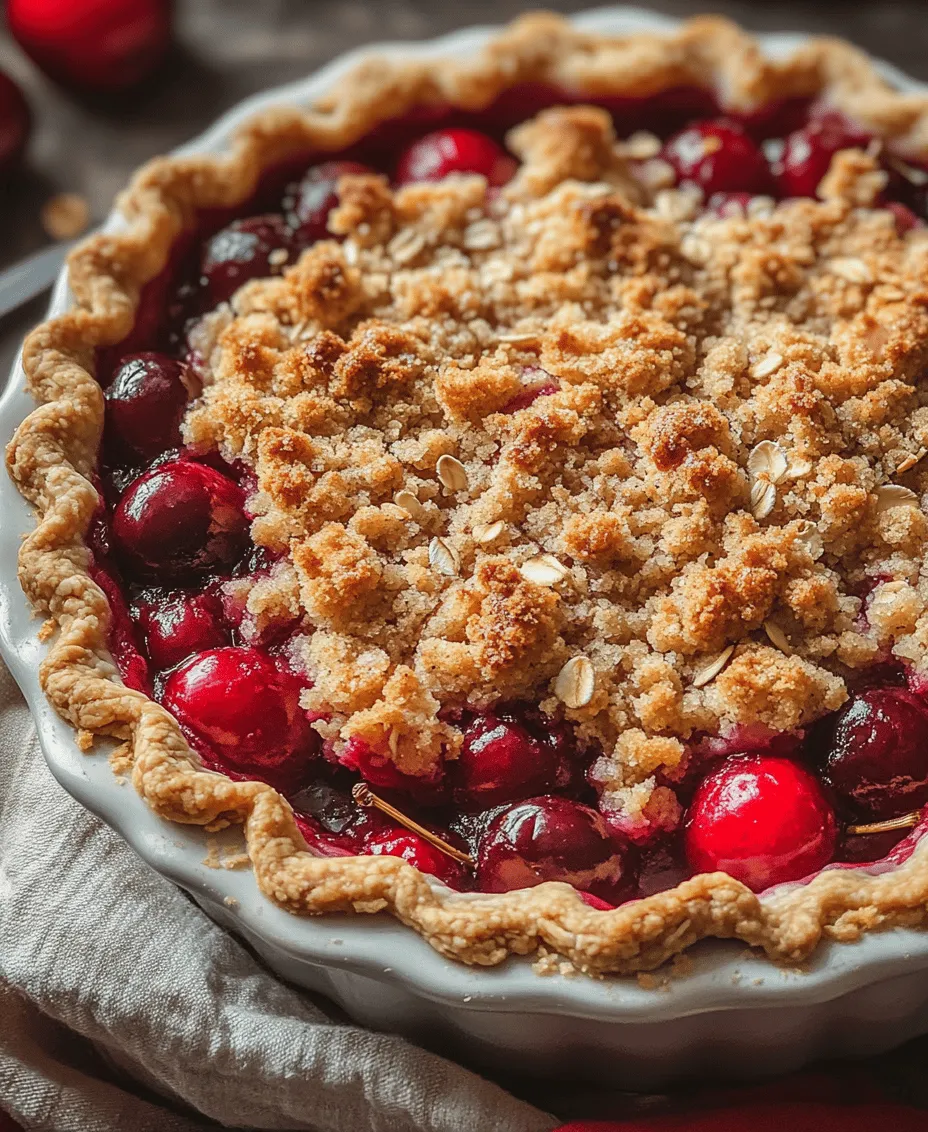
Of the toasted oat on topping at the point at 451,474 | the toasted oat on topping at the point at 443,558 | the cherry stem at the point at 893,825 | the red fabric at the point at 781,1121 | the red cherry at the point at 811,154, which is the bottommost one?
the red fabric at the point at 781,1121

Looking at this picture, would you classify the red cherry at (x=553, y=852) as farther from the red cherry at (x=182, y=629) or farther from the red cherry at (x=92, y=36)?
the red cherry at (x=92, y=36)

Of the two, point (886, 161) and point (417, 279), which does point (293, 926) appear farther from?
point (886, 161)

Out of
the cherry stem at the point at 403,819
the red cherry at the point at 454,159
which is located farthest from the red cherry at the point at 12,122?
the cherry stem at the point at 403,819

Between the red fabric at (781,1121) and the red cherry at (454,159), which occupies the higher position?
the red cherry at (454,159)

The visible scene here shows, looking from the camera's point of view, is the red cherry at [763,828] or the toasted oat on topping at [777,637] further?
the toasted oat on topping at [777,637]

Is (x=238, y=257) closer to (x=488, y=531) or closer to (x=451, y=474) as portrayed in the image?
(x=451, y=474)

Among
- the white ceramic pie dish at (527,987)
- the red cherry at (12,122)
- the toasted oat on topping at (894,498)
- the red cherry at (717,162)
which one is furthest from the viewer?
the red cherry at (12,122)
